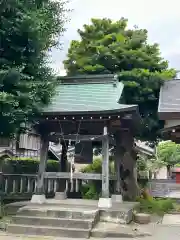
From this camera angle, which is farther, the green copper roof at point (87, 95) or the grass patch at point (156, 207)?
the grass patch at point (156, 207)

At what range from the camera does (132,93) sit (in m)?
14.8

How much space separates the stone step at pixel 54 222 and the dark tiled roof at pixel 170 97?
14.0ft

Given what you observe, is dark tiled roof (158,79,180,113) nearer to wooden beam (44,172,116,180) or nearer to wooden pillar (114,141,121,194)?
wooden pillar (114,141,121,194)

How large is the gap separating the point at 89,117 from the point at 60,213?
10.9 ft

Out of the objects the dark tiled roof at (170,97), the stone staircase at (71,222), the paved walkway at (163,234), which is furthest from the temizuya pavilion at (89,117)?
the paved walkway at (163,234)

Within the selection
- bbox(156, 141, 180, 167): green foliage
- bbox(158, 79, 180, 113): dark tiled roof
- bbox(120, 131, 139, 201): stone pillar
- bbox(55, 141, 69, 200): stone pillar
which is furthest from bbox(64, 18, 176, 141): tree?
bbox(156, 141, 180, 167): green foliage

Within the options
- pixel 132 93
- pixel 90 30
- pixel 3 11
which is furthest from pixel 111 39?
pixel 3 11

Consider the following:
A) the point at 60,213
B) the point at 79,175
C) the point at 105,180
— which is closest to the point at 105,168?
the point at 105,180

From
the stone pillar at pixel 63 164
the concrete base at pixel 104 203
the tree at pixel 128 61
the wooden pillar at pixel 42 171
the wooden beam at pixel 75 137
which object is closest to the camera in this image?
the concrete base at pixel 104 203

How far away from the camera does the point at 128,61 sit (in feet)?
49.6

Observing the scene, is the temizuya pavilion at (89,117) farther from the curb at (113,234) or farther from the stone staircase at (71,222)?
the curb at (113,234)

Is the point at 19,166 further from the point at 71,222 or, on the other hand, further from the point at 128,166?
the point at 71,222

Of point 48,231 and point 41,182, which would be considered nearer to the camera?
point 48,231

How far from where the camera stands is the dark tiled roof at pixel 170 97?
1023 cm
